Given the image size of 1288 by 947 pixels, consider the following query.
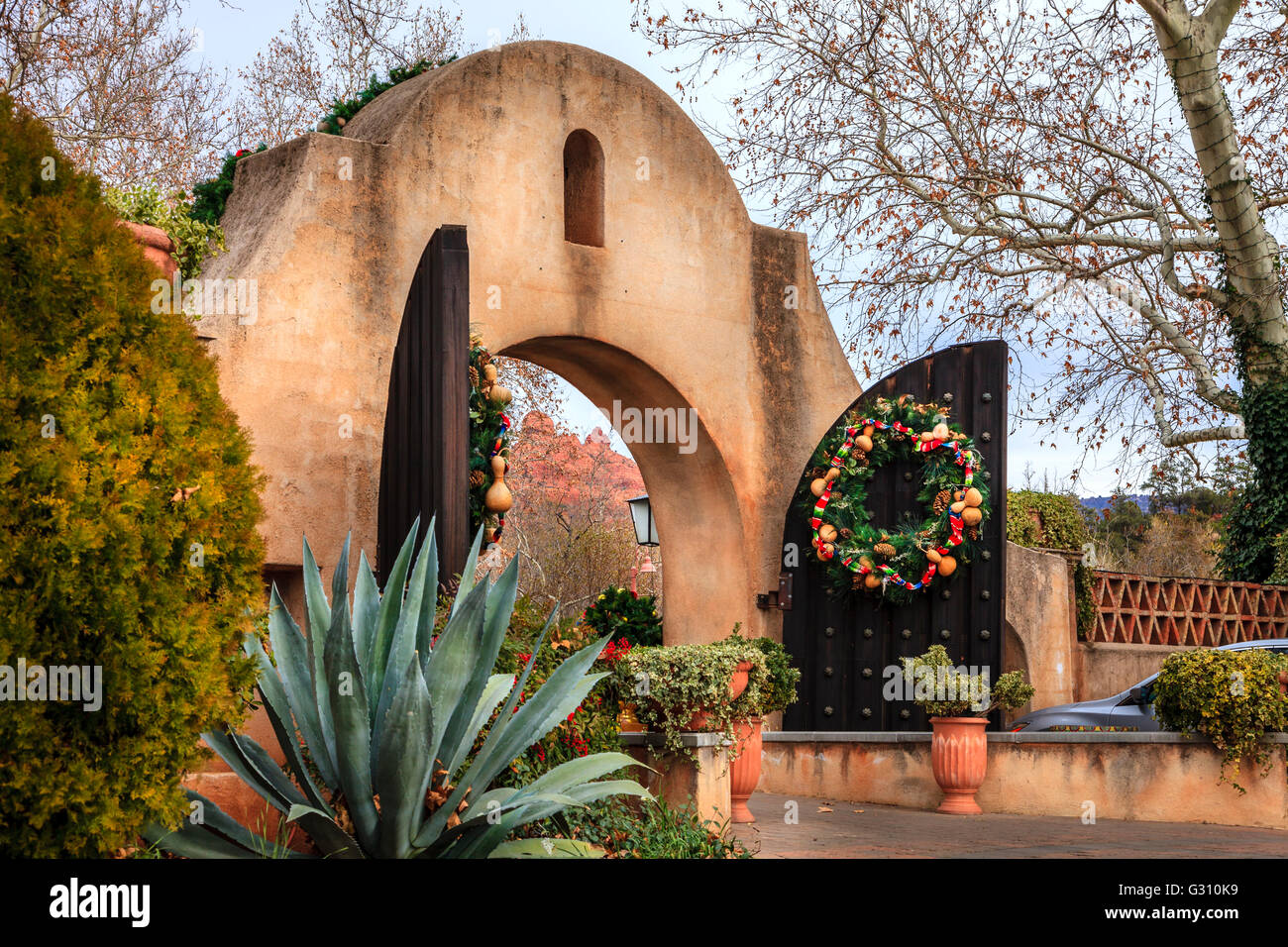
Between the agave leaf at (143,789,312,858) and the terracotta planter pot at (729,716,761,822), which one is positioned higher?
the agave leaf at (143,789,312,858)

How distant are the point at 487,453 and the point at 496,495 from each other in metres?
0.28

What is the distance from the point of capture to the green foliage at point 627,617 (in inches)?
432

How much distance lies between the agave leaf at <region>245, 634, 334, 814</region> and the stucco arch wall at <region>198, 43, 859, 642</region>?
9.21ft

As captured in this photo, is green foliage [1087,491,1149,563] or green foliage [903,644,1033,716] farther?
green foliage [1087,491,1149,563]

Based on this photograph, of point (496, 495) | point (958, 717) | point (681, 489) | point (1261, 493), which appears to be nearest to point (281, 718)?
point (496, 495)

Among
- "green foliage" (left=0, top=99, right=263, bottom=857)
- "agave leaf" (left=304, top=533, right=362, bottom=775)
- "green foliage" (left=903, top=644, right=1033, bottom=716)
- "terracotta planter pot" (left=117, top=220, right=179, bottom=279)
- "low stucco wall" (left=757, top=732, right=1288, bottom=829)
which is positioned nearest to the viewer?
"green foliage" (left=0, top=99, right=263, bottom=857)

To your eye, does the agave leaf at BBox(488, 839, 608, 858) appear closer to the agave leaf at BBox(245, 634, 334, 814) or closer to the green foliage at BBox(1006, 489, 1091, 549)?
the agave leaf at BBox(245, 634, 334, 814)

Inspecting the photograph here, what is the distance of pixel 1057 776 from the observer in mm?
9484

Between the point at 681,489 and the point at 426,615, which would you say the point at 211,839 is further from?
the point at 681,489

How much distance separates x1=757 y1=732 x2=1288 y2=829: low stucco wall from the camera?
9.00 meters

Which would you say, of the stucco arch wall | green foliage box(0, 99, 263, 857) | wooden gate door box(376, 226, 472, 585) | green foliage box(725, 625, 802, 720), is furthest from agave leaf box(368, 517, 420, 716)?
green foliage box(725, 625, 802, 720)

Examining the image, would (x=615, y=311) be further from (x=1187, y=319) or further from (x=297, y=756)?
(x=1187, y=319)

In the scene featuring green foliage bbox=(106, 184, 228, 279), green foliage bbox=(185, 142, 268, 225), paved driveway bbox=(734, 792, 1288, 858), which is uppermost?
green foliage bbox=(185, 142, 268, 225)

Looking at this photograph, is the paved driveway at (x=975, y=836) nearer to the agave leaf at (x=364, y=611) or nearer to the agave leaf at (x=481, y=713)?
the agave leaf at (x=481, y=713)
